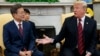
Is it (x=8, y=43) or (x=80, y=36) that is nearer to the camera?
(x=8, y=43)

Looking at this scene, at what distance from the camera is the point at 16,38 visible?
12.2ft

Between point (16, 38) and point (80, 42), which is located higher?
point (16, 38)

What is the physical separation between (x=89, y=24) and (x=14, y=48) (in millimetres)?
1126

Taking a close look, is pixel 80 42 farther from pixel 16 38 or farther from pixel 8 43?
pixel 8 43

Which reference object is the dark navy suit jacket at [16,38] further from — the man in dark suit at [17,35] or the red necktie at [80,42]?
the red necktie at [80,42]

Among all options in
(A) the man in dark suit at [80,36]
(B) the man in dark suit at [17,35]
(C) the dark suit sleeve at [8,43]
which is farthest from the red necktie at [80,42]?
(C) the dark suit sleeve at [8,43]

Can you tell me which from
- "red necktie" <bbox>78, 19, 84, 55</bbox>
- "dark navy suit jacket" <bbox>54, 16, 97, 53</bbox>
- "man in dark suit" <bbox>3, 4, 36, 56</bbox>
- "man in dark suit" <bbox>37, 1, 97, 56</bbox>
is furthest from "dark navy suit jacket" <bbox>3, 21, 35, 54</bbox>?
"red necktie" <bbox>78, 19, 84, 55</bbox>

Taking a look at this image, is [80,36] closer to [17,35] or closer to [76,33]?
[76,33]

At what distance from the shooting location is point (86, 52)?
12.4ft

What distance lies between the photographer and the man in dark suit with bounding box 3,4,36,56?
12.0 ft

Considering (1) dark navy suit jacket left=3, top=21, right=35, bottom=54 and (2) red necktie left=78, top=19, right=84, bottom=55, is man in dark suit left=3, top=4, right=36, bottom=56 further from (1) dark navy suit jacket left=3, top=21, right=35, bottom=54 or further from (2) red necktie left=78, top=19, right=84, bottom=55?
(2) red necktie left=78, top=19, right=84, bottom=55

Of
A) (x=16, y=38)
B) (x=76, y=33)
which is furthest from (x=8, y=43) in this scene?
(x=76, y=33)

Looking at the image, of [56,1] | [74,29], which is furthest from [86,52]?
[56,1]

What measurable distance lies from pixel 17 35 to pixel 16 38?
5 centimetres
